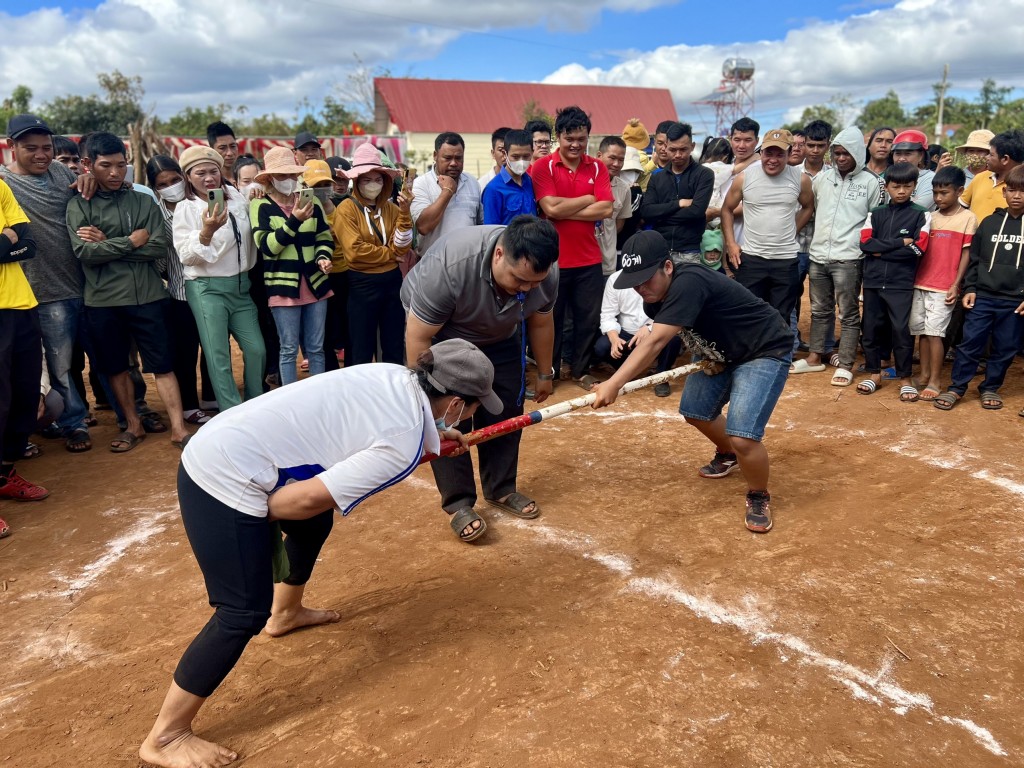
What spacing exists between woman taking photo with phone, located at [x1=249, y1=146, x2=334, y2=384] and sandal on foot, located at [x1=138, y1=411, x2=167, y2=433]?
3.95 feet

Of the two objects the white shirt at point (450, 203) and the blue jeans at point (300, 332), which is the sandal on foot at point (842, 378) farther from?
the blue jeans at point (300, 332)

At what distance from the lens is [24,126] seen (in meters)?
5.43

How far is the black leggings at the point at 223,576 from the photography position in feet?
8.79

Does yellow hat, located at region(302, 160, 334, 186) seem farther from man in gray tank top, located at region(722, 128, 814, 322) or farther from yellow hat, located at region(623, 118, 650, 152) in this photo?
man in gray tank top, located at region(722, 128, 814, 322)

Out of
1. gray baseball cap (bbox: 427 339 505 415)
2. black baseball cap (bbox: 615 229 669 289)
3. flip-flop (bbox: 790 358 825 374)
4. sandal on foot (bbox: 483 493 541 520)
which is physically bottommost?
sandal on foot (bbox: 483 493 541 520)

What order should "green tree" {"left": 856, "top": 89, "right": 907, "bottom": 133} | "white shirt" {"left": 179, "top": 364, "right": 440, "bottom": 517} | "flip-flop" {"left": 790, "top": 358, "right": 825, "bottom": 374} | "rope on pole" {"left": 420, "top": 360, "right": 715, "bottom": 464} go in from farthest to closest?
1. "green tree" {"left": 856, "top": 89, "right": 907, "bottom": 133}
2. "flip-flop" {"left": 790, "top": 358, "right": 825, "bottom": 374}
3. "rope on pole" {"left": 420, "top": 360, "right": 715, "bottom": 464}
4. "white shirt" {"left": 179, "top": 364, "right": 440, "bottom": 517}

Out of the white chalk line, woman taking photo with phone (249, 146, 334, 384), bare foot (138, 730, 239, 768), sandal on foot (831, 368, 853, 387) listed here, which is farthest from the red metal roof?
bare foot (138, 730, 239, 768)

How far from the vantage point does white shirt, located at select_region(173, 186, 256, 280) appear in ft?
19.0

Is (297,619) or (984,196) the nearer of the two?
(297,619)

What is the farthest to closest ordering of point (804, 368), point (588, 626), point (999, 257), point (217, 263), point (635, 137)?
1. point (635, 137)
2. point (804, 368)
3. point (999, 257)
4. point (217, 263)
5. point (588, 626)

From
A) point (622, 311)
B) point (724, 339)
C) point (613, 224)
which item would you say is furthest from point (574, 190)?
point (724, 339)

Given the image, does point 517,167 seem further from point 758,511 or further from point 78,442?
point 78,442

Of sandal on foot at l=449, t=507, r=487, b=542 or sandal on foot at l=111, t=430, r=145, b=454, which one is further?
sandal on foot at l=111, t=430, r=145, b=454

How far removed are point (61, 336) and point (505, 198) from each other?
375 centimetres
